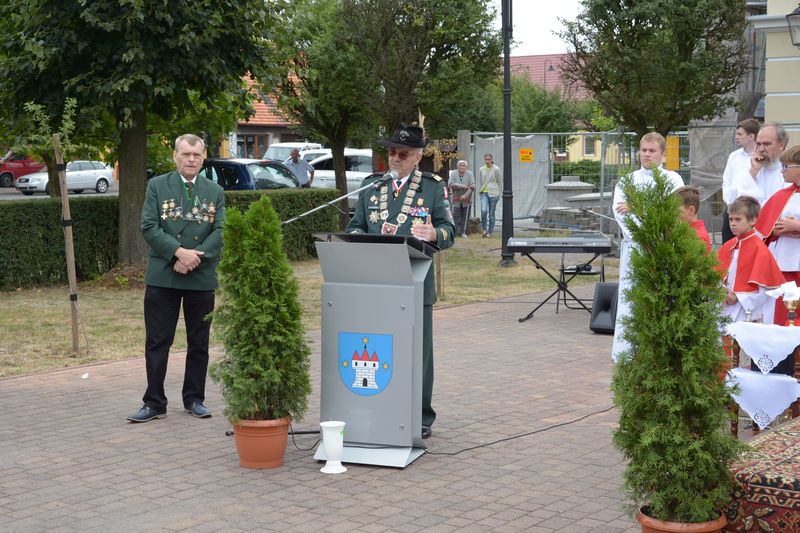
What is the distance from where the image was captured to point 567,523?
17.9 feet

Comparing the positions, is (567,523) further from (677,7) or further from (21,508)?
(677,7)

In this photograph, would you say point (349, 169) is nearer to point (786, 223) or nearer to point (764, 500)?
point (786, 223)

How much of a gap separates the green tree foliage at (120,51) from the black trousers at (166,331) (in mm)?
6962

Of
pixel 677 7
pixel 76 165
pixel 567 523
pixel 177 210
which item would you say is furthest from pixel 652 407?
pixel 76 165

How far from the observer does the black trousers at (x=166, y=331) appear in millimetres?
7750

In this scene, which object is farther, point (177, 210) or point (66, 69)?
point (66, 69)

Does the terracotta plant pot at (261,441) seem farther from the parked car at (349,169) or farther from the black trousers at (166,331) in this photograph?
the parked car at (349,169)

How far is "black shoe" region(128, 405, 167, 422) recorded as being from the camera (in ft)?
25.5

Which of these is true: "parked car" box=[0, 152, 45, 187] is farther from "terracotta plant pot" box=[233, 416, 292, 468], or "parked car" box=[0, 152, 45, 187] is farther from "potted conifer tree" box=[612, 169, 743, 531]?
"potted conifer tree" box=[612, 169, 743, 531]

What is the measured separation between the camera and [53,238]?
1553 cm

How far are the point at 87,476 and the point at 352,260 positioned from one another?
2033mm

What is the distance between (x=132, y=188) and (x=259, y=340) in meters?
10.2

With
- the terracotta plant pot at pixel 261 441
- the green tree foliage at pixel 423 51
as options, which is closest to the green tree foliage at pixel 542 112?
the green tree foliage at pixel 423 51

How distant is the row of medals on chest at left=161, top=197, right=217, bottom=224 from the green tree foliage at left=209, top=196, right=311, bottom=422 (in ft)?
3.91
